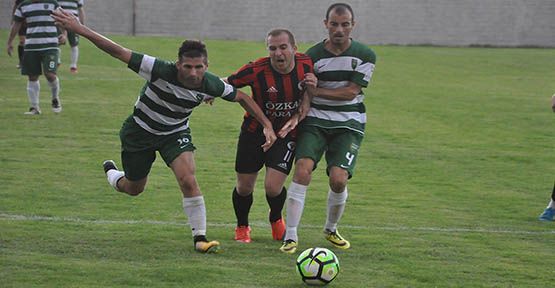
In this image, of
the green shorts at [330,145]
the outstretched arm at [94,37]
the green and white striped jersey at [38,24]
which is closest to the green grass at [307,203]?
the green shorts at [330,145]

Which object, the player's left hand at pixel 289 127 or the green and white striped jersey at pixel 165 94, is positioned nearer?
the green and white striped jersey at pixel 165 94

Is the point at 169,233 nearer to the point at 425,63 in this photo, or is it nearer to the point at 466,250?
the point at 466,250

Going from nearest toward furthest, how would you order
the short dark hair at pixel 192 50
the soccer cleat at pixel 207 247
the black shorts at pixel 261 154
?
the short dark hair at pixel 192 50, the soccer cleat at pixel 207 247, the black shorts at pixel 261 154

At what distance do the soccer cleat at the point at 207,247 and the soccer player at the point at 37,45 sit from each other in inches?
369

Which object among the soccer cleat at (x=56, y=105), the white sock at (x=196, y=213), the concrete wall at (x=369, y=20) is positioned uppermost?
the white sock at (x=196, y=213)

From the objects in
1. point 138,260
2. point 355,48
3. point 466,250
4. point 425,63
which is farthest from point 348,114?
point 425,63

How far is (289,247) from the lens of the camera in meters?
8.23

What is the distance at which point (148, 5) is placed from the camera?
38969 mm

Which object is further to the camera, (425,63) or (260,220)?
(425,63)

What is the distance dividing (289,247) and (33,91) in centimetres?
980

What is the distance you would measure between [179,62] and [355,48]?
1.69 m

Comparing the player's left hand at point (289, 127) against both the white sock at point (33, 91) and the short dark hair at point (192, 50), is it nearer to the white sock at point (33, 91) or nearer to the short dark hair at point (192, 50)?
the short dark hair at point (192, 50)

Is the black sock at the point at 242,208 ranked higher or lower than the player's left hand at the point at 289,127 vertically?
lower

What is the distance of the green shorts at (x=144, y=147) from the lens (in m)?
8.29
